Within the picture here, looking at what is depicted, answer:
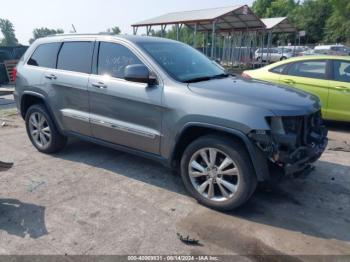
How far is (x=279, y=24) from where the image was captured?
27.0 m

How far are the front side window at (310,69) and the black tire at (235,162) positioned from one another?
4442 millimetres

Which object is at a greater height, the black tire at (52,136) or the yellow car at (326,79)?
the yellow car at (326,79)

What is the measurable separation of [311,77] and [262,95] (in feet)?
13.3

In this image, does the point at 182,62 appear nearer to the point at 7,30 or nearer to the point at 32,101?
the point at 32,101

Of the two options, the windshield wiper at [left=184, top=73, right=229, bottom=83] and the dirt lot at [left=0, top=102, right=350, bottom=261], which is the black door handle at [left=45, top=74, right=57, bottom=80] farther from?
the windshield wiper at [left=184, top=73, right=229, bottom=83]

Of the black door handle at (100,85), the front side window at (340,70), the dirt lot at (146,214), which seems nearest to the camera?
the dirt lot at (146,214)

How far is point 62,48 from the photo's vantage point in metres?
5.23

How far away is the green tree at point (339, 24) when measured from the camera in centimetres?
5522

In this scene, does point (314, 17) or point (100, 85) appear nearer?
point (100, 85)

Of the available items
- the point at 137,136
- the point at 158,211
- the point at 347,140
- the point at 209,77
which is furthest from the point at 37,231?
the point at 347,140

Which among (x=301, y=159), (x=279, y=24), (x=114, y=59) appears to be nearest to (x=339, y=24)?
(x=279, y=24)

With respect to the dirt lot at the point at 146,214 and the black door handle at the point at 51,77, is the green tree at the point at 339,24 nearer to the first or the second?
the dirt lot at the point at 146,214

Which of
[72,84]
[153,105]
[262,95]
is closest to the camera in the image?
[262,95]

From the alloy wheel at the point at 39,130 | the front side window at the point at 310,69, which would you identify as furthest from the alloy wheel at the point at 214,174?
the front side window at the point at 310,69
